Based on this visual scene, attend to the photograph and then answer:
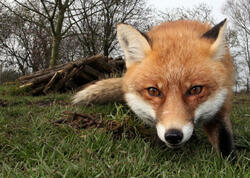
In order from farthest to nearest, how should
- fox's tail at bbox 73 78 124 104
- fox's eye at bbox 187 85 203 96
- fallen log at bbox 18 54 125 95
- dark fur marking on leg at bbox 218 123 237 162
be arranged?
1. fallen log at bbox 18 54 125 95
2. fox's tail at bbox 73 78 124 104
3. dark fur marking on leg at bbox 218 123 237 162
4. fox's eye at bbox 187 85 203 96

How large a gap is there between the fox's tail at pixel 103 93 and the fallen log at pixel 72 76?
10.3 ft

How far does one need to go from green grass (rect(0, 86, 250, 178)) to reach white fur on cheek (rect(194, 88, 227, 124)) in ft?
1.30

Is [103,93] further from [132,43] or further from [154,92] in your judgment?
[154,92]

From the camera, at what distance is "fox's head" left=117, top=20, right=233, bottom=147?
1843 millimetres

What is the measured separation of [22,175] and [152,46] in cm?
168

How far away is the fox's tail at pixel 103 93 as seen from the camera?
368 centimetres

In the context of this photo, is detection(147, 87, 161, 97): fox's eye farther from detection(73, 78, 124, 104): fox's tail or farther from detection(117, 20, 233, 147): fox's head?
detection(73, 78, 124, 104): fox's tail

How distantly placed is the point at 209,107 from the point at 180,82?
380mm

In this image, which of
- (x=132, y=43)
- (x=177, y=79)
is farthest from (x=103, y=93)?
(x=177, y=79)

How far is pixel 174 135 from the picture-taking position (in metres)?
1.69

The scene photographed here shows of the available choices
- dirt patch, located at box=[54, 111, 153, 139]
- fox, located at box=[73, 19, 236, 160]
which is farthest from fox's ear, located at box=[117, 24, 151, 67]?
dirt patch, located at box=[54, 111, 153, 139]

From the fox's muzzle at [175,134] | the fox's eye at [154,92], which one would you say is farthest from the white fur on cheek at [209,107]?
the fox's eye at [154,92]

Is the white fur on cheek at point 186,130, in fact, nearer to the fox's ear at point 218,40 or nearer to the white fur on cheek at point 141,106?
the white fur on cheek at point 141,106

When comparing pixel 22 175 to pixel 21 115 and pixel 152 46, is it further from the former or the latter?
pixel 21 115
